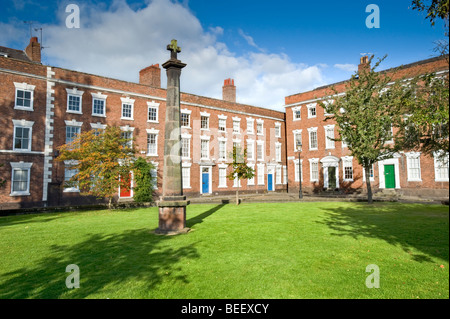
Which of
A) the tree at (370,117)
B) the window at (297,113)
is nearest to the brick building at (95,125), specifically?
the window at (297,113)

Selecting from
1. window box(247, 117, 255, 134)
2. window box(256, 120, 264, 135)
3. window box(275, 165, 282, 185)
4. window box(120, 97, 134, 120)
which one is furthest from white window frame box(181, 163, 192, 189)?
window box(275, 165, 282, 185)

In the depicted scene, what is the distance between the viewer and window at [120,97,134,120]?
1055 inches

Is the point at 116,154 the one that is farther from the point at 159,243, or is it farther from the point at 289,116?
the point at 289,116

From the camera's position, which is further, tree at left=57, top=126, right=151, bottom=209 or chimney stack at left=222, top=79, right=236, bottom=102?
chimney stack at left=222, top=79, right=236, bottom=102

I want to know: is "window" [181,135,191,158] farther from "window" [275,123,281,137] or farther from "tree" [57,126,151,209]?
"window" [275,123,281,137]

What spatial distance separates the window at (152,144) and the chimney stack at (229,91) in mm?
12134

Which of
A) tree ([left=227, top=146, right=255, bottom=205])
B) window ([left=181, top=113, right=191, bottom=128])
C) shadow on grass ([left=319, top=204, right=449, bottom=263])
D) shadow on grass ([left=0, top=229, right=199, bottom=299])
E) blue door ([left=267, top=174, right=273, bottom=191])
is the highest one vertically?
window ([left=181, top=113, right=191, bottom=128])

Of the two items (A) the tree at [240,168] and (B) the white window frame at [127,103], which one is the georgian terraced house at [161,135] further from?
Result: (A) the tree at [240,168]

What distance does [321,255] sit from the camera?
23.9 ft

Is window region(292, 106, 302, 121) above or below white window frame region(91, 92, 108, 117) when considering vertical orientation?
above

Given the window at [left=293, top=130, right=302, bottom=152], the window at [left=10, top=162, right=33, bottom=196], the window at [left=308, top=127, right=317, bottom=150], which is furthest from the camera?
the window at [left=293, top=130, right=302, bottom=152]

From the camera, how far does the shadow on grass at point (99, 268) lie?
5.40 metres

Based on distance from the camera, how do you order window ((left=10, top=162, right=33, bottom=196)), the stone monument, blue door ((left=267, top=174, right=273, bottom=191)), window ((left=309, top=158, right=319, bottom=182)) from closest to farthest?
the stone monument
window ((left=10, top=162, right=33, bottom=196))
window ((left=309, top=158, right=319, bottom=182))
blue door ((left=267, top=174, right=273, bottom=191))

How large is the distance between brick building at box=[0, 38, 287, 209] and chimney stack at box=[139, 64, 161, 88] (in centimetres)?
11
